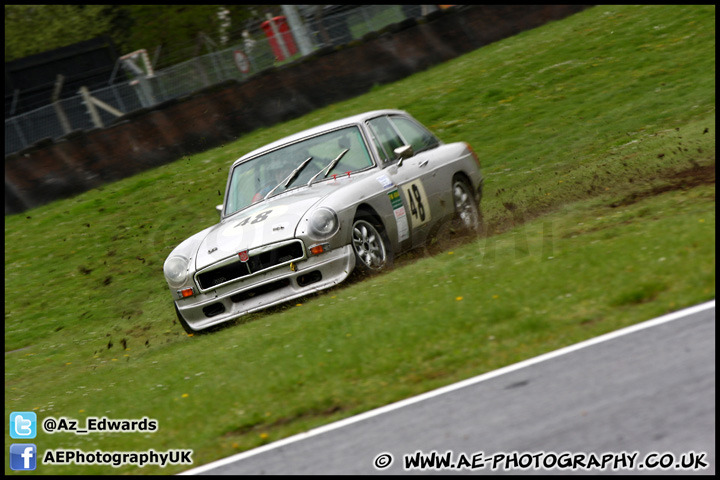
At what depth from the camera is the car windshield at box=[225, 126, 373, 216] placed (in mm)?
9242

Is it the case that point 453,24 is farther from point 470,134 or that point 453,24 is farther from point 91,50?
point 91,50

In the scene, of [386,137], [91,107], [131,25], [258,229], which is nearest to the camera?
[258,229]

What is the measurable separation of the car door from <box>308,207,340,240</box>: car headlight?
1.04 metres

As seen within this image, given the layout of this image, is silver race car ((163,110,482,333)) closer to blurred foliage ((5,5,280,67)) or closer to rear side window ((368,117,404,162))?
rear side window ((368,117,404,162))

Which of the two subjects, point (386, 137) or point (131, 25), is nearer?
point (386, 137)

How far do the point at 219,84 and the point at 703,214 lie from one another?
42.1ft

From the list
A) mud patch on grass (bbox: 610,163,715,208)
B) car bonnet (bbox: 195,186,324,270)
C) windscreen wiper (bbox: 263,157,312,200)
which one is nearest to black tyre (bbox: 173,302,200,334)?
car bonnet (bbox: 195,186,324,270)

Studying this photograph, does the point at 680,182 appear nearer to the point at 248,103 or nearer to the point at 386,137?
the point at 386,137

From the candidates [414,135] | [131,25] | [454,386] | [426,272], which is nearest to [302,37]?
[414,135]

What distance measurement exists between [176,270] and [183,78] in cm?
1252

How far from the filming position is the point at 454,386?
17.7 feet

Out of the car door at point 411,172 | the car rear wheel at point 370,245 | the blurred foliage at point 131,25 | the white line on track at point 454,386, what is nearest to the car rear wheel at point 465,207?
the car door at point 411,172

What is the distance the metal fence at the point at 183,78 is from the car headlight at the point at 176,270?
35.6ft

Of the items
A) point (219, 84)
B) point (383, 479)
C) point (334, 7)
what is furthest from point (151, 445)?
point (334, 7)
